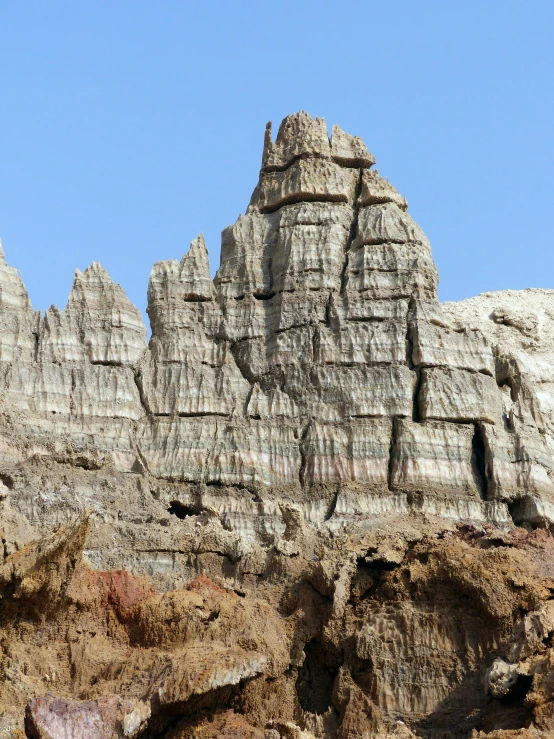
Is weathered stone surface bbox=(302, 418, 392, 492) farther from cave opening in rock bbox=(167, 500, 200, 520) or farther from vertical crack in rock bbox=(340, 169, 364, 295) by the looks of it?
vertical crack in rock bbox=(340, 169, 364, 295)

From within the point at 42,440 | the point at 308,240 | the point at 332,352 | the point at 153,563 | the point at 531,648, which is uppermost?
the point at 308,240

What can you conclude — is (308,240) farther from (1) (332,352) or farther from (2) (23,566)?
(2) (23,566)

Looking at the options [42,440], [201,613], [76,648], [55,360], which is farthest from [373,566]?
[55,360]

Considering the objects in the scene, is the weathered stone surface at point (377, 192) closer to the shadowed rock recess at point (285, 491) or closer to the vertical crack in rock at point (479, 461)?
the shadowed rock recess at point (285, 491)

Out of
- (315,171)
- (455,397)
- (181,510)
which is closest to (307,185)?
(315,171)

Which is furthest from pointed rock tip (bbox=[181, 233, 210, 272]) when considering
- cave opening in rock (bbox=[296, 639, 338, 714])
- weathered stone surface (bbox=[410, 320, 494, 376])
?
cave opening in rock (bbox=[296, 639, 338, 714])

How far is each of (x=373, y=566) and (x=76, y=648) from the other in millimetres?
8727

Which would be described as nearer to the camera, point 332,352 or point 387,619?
point 387,619

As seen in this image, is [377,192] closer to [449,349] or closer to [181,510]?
[449,349]

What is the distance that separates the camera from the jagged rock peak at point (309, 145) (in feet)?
244

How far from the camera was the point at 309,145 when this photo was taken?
74.4m

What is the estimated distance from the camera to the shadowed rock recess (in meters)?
44.3

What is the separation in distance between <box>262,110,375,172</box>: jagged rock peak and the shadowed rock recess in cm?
9

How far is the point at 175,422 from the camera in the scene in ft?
217
